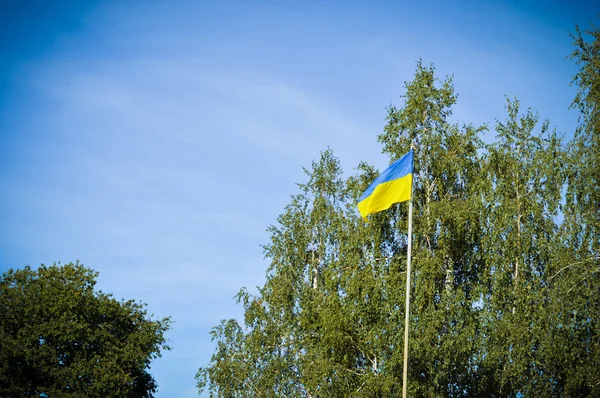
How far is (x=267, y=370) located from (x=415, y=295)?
1112 centimetres

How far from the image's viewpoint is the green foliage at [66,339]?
4297 centimetres

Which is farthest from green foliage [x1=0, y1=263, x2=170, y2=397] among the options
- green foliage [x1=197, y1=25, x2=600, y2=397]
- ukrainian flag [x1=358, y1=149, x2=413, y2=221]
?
ukrainian flag [x1=358, y1=149, x2=413, y2=221]

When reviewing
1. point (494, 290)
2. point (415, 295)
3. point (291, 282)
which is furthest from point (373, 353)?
point (291, 282)

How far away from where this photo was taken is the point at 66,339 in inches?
1708

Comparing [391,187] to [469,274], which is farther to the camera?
[469,274]

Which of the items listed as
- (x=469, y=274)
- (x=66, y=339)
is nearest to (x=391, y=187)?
(x=469, y=274)

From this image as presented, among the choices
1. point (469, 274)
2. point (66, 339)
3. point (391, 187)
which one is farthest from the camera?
point (66, 339)

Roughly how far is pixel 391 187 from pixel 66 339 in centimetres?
2779

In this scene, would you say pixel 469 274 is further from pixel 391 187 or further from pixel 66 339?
pixel 66 339

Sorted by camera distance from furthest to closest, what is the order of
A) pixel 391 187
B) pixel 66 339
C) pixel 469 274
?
pixel 66 339
pixel 469 274
pixel 391 187

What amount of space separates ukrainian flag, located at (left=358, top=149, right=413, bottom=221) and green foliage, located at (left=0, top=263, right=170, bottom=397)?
84.8 ft

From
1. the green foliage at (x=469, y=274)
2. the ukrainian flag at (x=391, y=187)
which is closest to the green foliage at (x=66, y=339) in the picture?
the green foliage at (x=469, y=274)

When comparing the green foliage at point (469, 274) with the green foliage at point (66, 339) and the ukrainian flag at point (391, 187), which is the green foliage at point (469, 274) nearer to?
the ukrainian flag at point (391, 187)

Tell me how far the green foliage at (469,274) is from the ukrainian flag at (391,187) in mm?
5716
